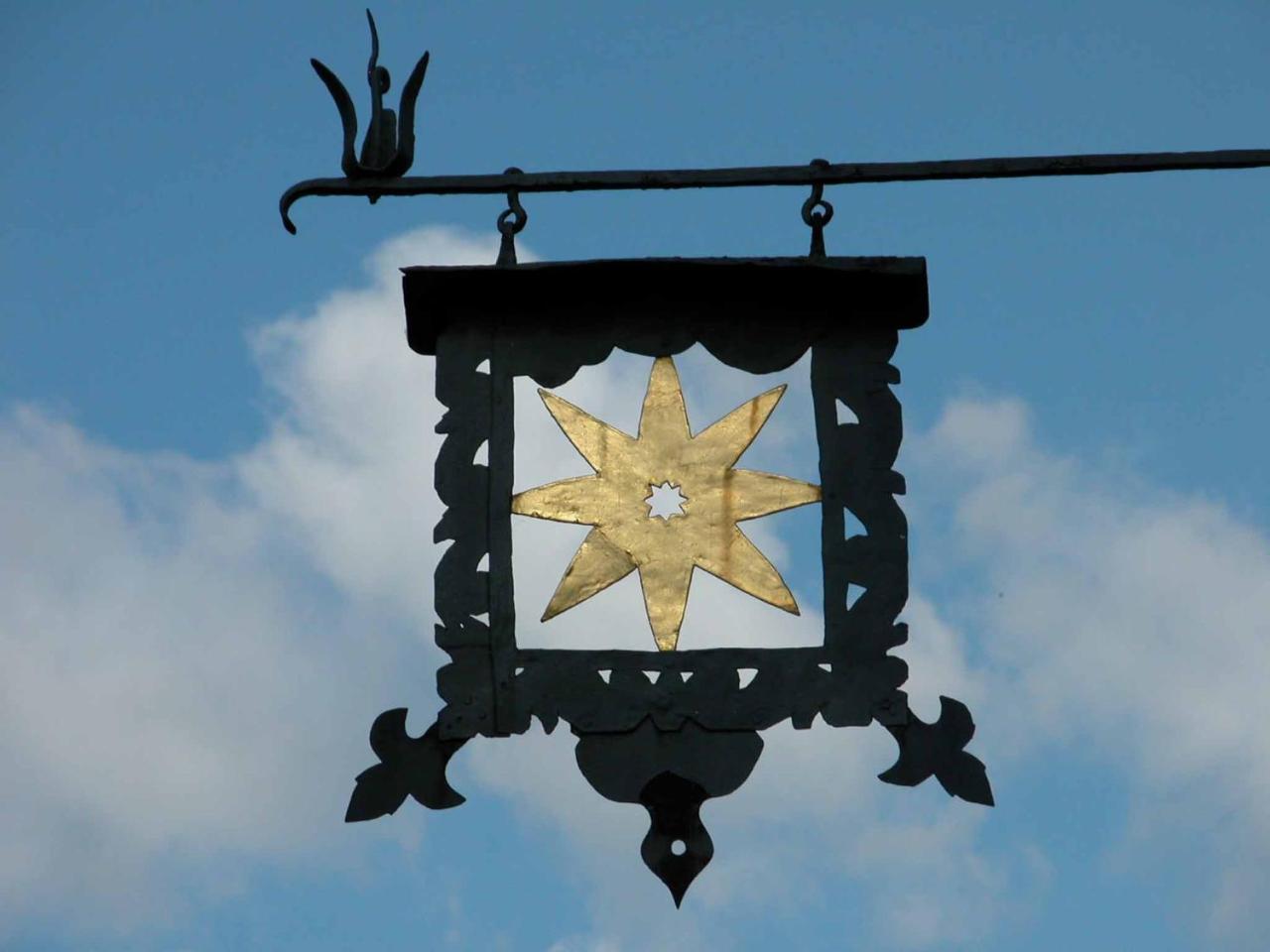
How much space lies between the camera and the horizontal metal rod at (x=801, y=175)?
662 cm

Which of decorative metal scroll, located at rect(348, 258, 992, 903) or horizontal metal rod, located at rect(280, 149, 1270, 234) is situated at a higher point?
horizontal metal rod, located at rect(280, 149, 1270, 234)

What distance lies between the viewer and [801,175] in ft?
21.8

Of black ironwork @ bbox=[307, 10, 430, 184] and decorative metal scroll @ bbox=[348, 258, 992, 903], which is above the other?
black ironwork @ bbox=[307, 10, 430, 184]

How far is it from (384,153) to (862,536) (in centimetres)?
155

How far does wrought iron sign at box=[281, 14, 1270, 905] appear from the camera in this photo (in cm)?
624

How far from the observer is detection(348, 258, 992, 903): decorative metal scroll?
6234 mm

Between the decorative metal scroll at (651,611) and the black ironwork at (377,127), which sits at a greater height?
the black ironwork at (377,127)

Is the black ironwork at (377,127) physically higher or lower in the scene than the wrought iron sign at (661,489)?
higher

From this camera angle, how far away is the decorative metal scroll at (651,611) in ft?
20.5

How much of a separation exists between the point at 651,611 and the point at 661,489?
335 millimetres

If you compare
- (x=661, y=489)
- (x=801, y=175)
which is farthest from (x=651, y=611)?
(x=801, y=175)

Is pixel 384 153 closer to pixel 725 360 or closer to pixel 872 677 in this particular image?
pixel 725 360

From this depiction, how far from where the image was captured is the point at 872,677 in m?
6.28

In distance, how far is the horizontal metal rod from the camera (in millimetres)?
6617
